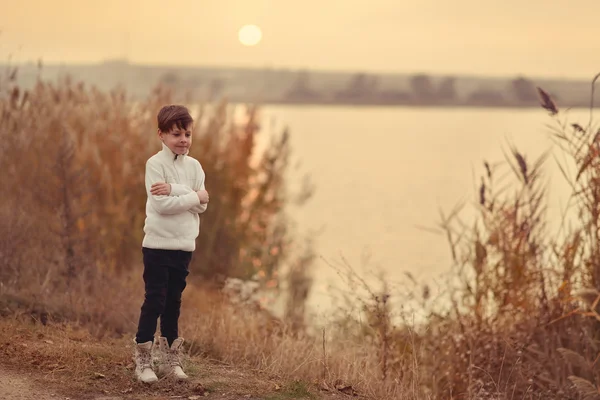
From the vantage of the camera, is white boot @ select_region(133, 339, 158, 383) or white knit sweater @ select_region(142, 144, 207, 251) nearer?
white knit sweater @ select_region(142, 144, 207, 251)

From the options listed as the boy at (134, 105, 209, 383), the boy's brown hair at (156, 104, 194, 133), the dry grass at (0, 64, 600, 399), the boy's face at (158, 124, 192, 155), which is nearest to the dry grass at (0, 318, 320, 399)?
the dry grass at (0, 64, 600, 399)

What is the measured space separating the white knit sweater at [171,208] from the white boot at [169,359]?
68 cm

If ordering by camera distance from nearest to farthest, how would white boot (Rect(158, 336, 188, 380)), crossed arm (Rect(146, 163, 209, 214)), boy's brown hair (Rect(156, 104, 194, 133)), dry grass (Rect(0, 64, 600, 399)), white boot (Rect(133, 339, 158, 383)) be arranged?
crossed arm (Rect(146, 163, 209, 214)) < boy's brown hair (Rect(156, 104, 194, 133)) < white boot (Rect(133, 339, 158, 383)) < white boot (Rect(158, 336, 188, 380)) < dry grass (Rect(0, 64, 600, 399))

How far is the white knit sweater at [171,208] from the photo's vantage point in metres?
4.64

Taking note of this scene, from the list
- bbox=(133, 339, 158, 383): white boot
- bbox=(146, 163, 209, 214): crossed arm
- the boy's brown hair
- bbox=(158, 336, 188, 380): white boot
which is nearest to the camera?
→ bbox=(146, 163, 209, 214): crossed arm

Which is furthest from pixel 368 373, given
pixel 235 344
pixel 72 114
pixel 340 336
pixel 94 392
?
pixel 72 114

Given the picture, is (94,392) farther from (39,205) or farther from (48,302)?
(39,205)

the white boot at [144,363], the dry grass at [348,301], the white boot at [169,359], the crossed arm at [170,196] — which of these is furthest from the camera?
the dry grass at [348,301]

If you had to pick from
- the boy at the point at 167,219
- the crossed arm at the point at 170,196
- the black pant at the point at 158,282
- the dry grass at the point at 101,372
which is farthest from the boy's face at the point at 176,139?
the dry grass at the point at 101,372

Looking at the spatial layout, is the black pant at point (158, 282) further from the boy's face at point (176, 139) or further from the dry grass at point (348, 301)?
the boy's face at point (176, 139)

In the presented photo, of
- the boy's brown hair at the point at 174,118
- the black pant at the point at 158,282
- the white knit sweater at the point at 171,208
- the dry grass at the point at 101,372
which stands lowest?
the dry grass at the point at 101,372

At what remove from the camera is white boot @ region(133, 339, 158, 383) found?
16.0 feet

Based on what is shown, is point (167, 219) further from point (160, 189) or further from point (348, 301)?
point (348, 301)

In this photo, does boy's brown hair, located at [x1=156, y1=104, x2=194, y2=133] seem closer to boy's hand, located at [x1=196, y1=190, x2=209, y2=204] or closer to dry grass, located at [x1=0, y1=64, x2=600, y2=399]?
boy's hand, located at [x1=196, y1=190, x2=209, y2=204]
